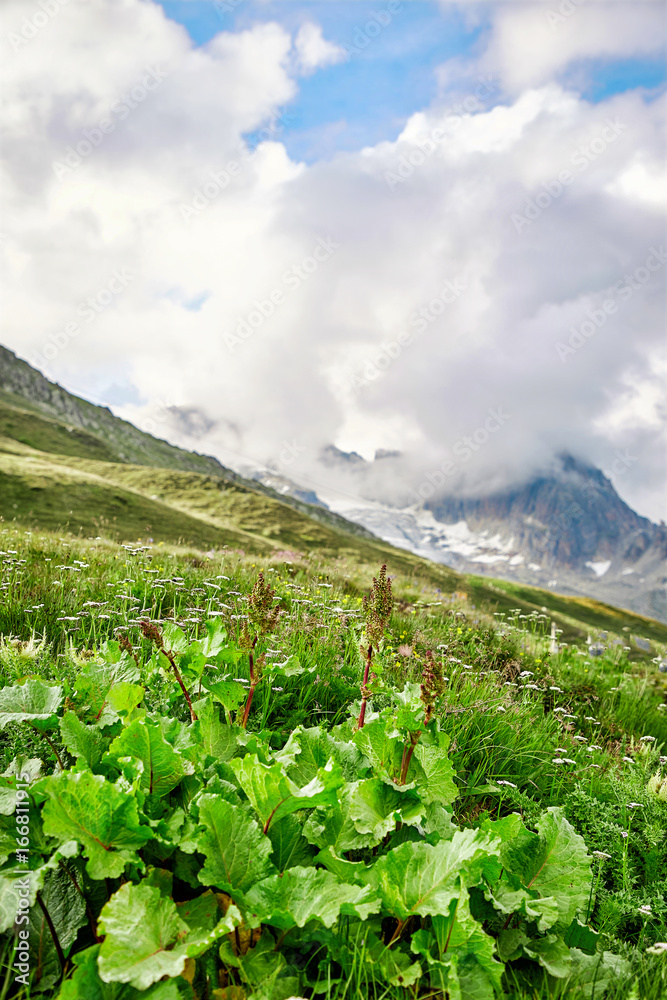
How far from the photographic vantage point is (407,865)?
2.05 meters

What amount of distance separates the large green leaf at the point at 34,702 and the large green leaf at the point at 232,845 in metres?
1.03

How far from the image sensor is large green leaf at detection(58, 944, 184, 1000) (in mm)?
1608

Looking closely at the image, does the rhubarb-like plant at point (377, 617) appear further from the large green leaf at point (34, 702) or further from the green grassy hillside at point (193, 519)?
the green grassy hillside at point (193, 519)

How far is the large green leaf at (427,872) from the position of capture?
6.44 feet

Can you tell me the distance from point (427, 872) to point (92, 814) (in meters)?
1.40

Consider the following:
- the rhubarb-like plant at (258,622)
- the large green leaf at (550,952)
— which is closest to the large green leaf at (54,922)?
the rhubarb-like plant at (258,622)

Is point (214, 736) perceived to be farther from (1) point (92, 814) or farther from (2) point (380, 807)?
(2) point (380, 807)

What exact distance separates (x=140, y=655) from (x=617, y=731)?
231 inches

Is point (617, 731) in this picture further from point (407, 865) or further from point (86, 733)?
point (86, 733)

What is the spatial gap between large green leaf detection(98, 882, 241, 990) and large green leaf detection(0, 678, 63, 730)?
1054 millimetres

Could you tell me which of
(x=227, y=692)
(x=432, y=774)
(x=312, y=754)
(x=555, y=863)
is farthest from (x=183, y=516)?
(x=555, y=863)

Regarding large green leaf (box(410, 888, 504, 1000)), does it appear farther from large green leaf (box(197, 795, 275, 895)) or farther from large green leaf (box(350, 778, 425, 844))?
large green leaf (box(197, 795, 275, 895))

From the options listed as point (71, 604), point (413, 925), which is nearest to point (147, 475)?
point (71, 604)

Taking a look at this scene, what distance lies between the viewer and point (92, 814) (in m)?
1.97
